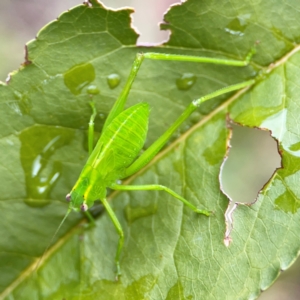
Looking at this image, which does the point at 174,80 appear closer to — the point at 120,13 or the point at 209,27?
the point at 209,27

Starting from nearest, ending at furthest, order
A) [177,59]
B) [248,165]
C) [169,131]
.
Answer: [177,59] → [169,131] → [248,165]

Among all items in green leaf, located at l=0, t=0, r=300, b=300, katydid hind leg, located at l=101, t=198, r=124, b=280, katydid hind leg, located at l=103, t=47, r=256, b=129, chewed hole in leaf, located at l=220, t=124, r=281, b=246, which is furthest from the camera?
chewed hole in leaf, located at l=220, t=124, r=281, b=246

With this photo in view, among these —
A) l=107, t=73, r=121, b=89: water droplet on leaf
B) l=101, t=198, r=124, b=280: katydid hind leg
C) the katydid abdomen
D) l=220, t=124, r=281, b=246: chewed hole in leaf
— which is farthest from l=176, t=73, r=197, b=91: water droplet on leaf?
l=220, t=124, r=281, b=246: chewed hole in leaf

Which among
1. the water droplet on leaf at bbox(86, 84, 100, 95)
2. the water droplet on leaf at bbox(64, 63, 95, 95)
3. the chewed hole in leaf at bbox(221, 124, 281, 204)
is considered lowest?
the chewed hole in leaf at bbox(221, 124, 281, 204)

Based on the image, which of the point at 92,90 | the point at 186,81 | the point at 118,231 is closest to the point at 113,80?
the point at 92,90

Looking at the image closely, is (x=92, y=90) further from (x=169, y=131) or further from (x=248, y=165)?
(x=248, y=165)

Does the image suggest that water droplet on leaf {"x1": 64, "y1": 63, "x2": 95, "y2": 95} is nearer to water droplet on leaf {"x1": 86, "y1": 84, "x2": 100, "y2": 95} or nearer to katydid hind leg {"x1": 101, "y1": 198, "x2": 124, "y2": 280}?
water droplet on leaf {"x1": 86, "y1": 84, "x2": 100, "y2": 95}

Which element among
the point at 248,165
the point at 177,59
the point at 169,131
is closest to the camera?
the point at 177,59
